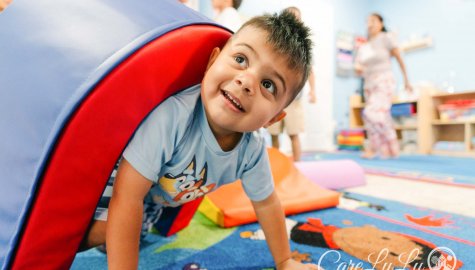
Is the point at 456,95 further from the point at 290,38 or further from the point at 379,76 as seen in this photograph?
the point at 290,38

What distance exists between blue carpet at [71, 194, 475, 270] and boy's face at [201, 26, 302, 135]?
0.31m

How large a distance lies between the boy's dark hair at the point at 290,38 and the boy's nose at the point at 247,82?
70mm

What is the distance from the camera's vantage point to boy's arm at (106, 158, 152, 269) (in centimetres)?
45

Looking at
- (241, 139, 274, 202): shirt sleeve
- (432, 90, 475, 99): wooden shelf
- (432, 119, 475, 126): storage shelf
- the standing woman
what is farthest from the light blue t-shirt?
(432, 90, 475, 99): wooden shelf

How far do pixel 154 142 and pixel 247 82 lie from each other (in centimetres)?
17

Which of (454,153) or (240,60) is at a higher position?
(240,60)

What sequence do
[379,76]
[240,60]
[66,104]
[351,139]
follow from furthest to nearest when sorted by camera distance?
[351,139] → [379,76] → [240,60] → [66,104]

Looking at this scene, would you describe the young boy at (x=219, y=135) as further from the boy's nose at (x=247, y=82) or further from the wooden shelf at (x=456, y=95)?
the wooden shelf at (x=456, y=95)

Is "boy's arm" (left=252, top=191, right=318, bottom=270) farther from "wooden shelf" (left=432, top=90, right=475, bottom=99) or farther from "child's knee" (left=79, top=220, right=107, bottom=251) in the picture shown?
"wooden shelf" (left=432, top=90, right=475, bottom=99)

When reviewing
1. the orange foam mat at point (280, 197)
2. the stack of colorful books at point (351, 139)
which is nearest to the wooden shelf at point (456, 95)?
the stack of colorful books at point (351, 139)

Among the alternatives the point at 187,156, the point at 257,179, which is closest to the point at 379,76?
the point at 257,179

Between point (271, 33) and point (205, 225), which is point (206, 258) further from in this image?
point (271, 33)

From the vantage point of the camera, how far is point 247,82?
488 millimetres

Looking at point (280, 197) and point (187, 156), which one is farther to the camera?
point (280, 197)
